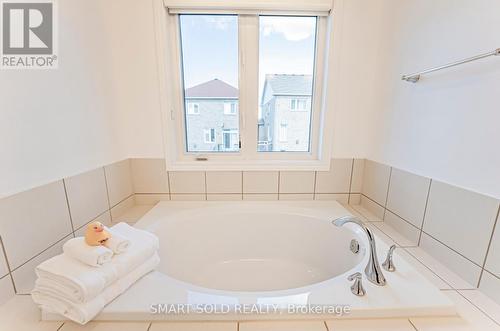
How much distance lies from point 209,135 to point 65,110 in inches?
31.9

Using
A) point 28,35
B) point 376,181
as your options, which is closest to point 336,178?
point 376,181

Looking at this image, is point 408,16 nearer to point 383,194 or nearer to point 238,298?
point 383,194

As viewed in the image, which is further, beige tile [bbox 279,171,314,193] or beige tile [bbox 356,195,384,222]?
beige tile [bbox 279,171,314,193]

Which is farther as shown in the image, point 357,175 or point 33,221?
point 357,175

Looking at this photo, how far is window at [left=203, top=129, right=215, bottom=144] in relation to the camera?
1.60 meters

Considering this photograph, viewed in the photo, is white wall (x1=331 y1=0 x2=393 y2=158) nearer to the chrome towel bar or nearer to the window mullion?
the chrome towel bar

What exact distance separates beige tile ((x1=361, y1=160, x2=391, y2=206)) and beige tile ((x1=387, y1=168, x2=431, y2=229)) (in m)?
0.05

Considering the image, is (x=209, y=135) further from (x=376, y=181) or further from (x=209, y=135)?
Result: (x=376, y=181)

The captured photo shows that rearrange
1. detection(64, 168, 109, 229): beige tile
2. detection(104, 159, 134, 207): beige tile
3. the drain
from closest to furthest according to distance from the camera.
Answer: detection(64, 168, 109, 229): beige tile → the drain → detection(104, 159, 134, 207): beige tile

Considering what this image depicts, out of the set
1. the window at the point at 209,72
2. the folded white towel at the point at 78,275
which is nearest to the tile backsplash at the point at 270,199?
the folded white towel at the point at 78,275

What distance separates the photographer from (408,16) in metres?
1.16

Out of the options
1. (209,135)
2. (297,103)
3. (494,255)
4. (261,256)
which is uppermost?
(297,103)

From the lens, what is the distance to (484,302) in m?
0.76

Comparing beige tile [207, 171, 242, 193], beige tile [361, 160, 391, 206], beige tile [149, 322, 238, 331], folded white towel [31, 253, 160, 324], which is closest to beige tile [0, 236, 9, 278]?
folded white towel [31, 253, 160, 324]
